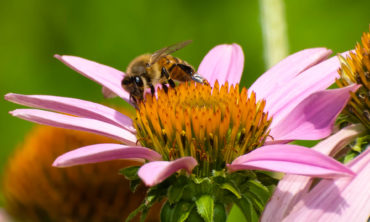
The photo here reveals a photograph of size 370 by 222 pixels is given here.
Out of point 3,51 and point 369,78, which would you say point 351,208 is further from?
point 3,51

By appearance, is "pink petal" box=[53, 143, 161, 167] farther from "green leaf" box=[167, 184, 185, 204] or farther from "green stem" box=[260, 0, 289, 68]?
"green stem" box=[260, 0, 289, 68]

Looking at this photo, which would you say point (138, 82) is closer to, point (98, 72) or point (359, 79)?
point (98, 72)

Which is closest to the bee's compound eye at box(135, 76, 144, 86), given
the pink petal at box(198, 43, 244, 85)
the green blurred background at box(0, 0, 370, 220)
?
the pink petal at box(198, 43, 244, 85)

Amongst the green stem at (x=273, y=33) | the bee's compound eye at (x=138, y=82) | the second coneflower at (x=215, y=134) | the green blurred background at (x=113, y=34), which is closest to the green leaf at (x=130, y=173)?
the second coneflower at (x=215, y=134)

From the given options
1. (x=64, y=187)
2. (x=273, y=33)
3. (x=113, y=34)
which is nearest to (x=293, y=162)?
(x=64, y=187)

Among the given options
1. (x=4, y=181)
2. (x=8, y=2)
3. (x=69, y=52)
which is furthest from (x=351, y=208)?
→ (x=8, y=2)
